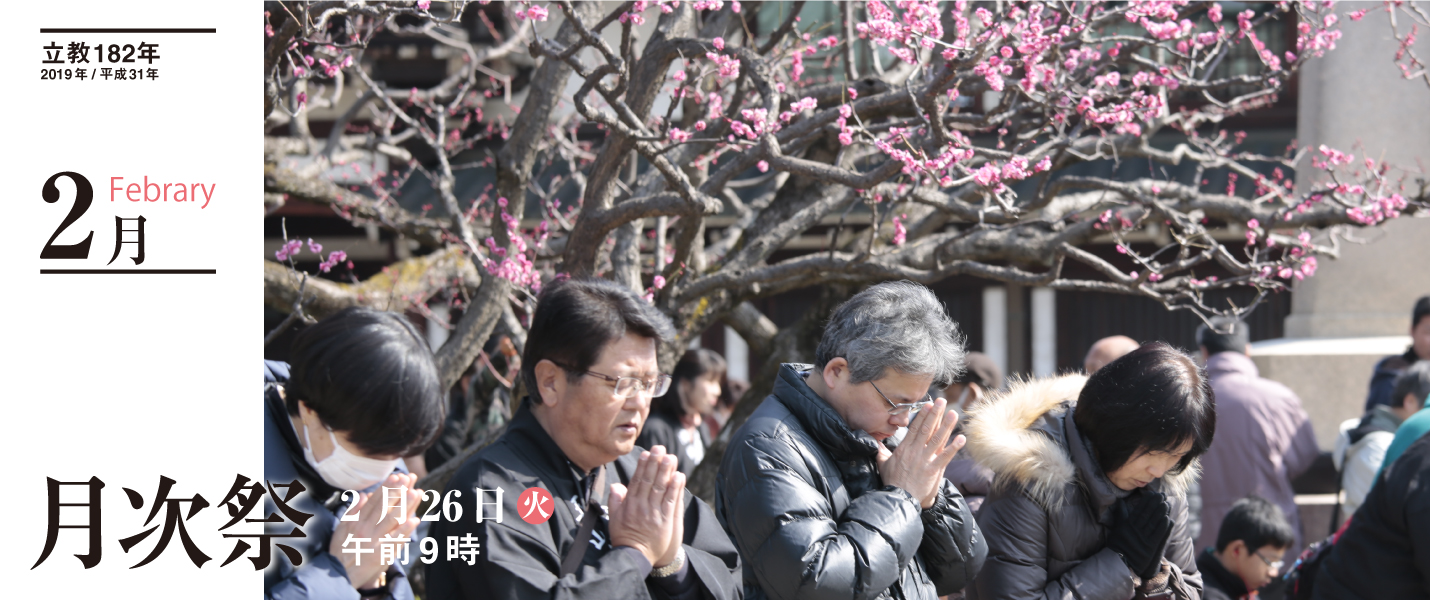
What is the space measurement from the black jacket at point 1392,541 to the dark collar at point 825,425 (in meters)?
1.43

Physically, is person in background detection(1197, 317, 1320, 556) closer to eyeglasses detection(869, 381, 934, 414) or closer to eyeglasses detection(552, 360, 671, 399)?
eyeglasses detection(869, 381, 934, 414)

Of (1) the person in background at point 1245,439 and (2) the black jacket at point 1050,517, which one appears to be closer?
(2) the black jacket at point 1050,517

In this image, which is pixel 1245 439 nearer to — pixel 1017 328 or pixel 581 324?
pixel 581 324

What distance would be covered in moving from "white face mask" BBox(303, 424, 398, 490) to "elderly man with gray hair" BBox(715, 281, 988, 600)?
29.9 inches

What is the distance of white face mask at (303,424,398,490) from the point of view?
2.29m

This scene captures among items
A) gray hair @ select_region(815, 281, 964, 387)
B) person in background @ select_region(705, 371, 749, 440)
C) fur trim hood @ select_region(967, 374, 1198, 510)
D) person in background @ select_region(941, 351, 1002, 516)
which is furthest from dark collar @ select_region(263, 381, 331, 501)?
person in background @ select_region(705, 371, 749, 440)

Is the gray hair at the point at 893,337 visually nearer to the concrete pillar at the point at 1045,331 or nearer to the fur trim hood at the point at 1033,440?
the fur trim hood at the point at 1033,440

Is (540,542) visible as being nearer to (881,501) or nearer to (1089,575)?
(881,501)

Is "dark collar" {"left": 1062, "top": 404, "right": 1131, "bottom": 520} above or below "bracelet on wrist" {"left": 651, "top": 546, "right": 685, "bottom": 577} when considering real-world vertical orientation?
above

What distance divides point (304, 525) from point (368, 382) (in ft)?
1.24

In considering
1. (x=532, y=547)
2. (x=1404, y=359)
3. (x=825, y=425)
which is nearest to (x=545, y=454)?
(x=532, y=547)

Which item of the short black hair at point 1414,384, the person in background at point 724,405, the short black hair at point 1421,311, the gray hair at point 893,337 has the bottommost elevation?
the person in background at point 724,405

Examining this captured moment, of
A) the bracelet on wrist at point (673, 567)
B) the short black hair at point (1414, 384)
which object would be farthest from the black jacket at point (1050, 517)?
the short black hair at point (1414, 384)

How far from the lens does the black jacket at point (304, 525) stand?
218 cm
